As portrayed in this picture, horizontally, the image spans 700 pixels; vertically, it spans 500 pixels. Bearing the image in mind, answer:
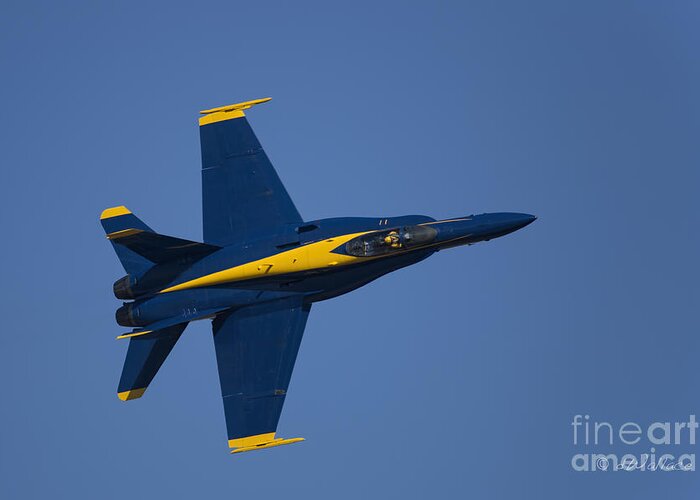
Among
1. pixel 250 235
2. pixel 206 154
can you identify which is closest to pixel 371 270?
pixel 250 235

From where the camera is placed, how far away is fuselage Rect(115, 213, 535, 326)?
35.9 m

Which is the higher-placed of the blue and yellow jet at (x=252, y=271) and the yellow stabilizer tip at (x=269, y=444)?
the blue and yellow jet at (x=252, y=271)

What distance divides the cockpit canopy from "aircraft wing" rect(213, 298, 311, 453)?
105 inches

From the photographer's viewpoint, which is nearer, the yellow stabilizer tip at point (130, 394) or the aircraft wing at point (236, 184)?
the aircraft wing at point (236, 184)

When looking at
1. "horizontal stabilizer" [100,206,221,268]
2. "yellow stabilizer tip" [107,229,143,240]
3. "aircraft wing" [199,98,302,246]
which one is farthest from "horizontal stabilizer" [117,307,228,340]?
"yellow stabilizer tip" [107,229,143,240]

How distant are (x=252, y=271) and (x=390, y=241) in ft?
13.6

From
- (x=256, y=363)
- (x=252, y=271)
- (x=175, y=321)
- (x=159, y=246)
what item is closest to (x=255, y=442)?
(x=256, y=363)

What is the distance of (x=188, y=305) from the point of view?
3709cm

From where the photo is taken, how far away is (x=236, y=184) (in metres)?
38.2

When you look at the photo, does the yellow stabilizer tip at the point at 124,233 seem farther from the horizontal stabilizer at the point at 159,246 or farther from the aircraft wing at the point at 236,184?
the aircraft wing at the point at 236,184

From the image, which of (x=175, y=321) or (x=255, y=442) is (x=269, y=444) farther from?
(x=175, y=321)

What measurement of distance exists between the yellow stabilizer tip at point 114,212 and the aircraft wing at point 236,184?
246 cm

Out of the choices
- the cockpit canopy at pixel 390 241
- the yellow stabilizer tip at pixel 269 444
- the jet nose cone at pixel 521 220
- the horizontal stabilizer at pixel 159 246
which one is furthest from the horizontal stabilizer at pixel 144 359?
the jet nose cone at pixel 521 220

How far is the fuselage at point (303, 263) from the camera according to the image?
35.9 m
